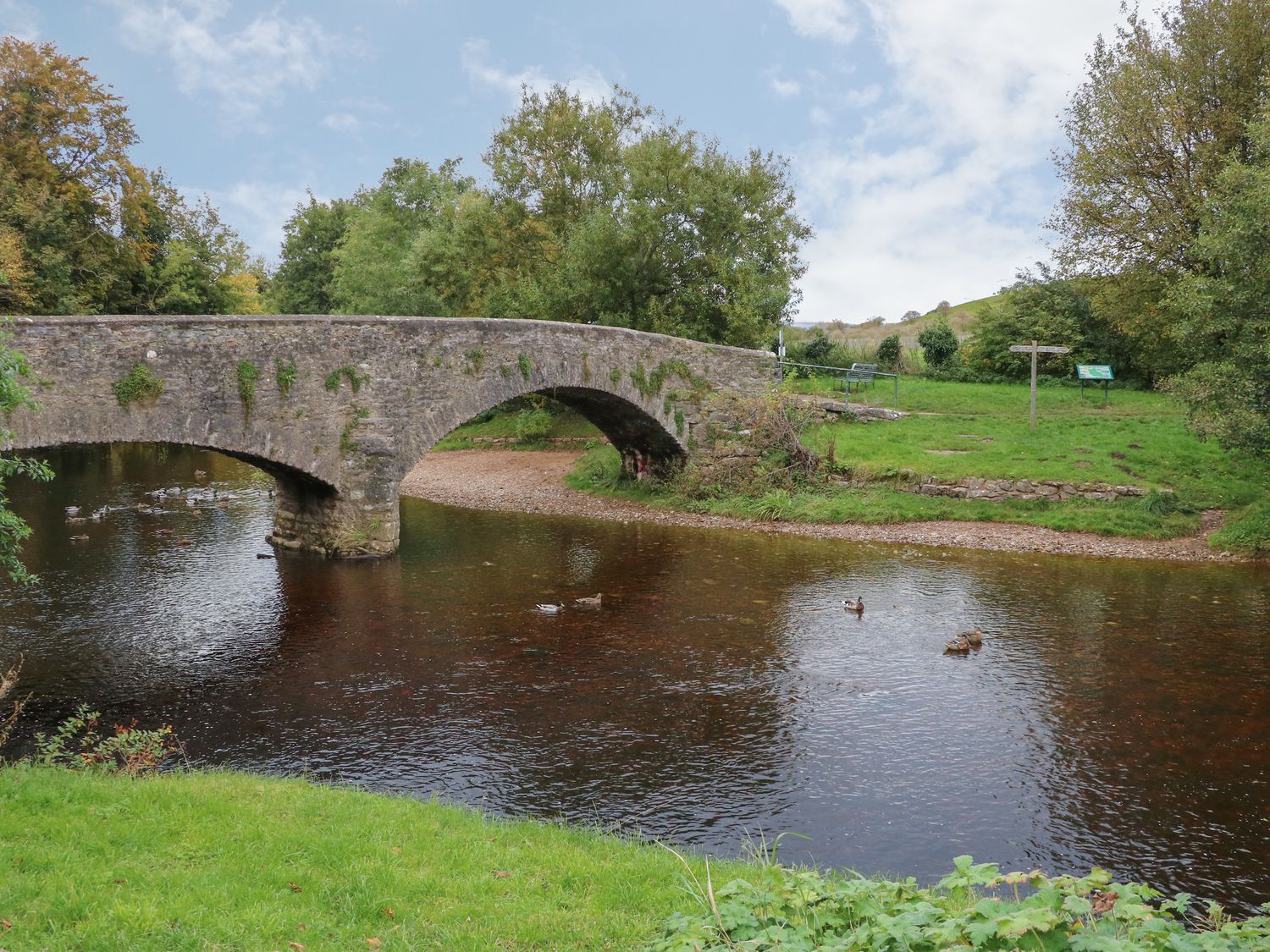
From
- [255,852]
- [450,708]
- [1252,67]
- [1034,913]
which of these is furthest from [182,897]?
[1252,67]

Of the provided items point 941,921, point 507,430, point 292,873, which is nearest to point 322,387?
point 292,873

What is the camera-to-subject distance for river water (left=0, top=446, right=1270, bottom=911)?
354 inches

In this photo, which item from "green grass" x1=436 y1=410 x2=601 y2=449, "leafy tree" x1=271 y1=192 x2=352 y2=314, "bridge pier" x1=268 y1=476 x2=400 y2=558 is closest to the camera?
"bridge pier" x1=268 y1=476 x2=400 y2=558

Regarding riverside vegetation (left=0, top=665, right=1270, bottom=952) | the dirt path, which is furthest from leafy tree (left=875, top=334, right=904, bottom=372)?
riverside vegetation (left=0, top=665, right=1270, bottom=952)

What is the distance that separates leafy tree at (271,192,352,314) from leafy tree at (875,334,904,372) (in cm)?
3423

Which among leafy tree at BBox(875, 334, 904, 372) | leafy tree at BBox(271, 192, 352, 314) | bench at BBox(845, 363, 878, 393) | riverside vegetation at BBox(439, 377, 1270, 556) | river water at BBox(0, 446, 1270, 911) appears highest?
leafy tree at BBox(271, 192, 352, 314)

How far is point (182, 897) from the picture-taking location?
5.76 metres

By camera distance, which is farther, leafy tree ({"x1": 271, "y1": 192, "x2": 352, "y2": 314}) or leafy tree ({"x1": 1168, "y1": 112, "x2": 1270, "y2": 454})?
leafy tree ({"x1": 271, "y1": 192, "x2": 352, "y2": 314})

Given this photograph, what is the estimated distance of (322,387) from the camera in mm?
18469

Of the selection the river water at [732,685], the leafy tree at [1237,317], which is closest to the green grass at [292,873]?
the river water at [732,685]

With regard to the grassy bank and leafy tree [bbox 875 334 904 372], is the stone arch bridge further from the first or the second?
leafy tree [bbox 875 334 904 372]

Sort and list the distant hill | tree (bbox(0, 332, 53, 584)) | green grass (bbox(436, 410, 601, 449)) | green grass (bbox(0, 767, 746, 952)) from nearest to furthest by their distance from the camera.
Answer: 1. green grass (bbox(0, 767, 746, 952))
2. tree (bbox(0, 332, 53, 584))
3. green grass (bbox(436, 410, 601, 449))
4. the distant hill

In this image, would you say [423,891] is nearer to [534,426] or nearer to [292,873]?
[292,873]

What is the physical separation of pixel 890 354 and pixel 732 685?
29913 mm
